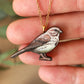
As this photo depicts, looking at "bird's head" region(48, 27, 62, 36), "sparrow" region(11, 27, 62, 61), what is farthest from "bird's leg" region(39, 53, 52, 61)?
"bird's head" region(48, 27, 62, 36)

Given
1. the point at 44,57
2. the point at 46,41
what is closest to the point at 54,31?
the point at 46,41

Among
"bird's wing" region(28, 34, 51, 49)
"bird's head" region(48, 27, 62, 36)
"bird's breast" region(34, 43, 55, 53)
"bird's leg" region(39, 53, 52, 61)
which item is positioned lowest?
A: "bird's leg" region(39, 53, 52, 61)

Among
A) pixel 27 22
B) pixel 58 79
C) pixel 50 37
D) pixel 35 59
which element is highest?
pixel 27 22

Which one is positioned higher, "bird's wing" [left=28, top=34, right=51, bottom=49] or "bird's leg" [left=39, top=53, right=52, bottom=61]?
"bird's wing" [left=28, top=34, right=51, bottom=49]

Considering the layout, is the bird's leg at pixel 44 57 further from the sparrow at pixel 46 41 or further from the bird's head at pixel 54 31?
the bird's head at pixel 54 31

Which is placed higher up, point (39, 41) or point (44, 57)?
point (39, 41)

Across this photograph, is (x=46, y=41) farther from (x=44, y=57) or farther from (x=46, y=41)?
(x=44, y=57)

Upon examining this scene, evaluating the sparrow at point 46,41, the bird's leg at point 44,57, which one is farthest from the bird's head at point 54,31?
the bird's leg at point 44,57

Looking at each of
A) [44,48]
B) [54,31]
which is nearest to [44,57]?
[44,48]

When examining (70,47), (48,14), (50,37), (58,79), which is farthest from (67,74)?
(48,14)

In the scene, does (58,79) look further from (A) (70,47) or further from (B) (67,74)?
(A) (70,47)

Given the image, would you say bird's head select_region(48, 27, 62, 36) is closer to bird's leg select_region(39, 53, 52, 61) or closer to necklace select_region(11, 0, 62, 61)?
necklace select_region(11, 0, 62, 61)
